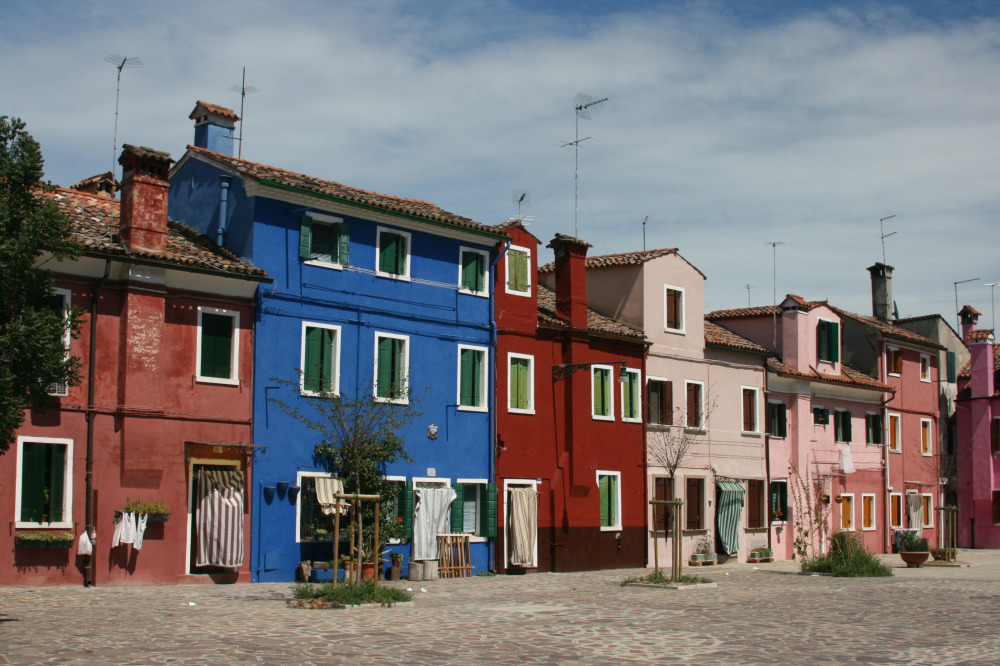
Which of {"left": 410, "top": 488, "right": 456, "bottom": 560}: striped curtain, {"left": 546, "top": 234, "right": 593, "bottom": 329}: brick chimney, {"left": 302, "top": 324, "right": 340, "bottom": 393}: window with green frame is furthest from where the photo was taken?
{"left": 546, "top": 234, "right": 593, "bottom": 329}: brick chimney

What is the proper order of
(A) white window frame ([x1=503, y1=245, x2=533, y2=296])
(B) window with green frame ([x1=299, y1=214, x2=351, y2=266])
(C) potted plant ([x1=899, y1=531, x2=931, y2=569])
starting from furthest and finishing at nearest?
(C) potted plant ([x1=899, y1=531, x2=931, y2=569]) < (A) white window frame ([x1=503, y1=245, x2=533, y2=296]) < (B) window with green frame ([x1=299, y1=214, x2=351, y2=266])

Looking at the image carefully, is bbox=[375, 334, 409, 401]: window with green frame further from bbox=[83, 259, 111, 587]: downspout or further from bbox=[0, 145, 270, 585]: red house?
bbox=[83, 259, 111, 587]: downspout

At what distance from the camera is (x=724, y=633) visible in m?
16.5

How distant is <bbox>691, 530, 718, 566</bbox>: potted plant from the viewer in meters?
35.0

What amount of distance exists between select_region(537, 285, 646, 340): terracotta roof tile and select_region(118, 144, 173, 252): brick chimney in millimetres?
11725

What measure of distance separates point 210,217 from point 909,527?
3333cm

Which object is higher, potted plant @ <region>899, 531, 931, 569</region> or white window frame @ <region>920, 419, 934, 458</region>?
white window frame @ <region>920, 419, 934, 458</region>

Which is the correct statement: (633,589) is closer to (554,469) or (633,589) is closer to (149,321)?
(554,469)

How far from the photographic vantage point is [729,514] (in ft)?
121

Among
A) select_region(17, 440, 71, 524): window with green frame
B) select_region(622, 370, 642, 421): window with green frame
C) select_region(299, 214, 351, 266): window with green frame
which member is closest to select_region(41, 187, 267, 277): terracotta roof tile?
select_region(299, 214, 351, 266): window with green frame

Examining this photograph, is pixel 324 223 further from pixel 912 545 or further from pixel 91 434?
pixel 912 545

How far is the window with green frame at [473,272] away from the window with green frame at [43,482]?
37.6 ft

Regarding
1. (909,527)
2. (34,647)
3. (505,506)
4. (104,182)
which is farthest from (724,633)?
(909,527)

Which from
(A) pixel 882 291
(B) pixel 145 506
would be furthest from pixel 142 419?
(A) pixel 882 291
